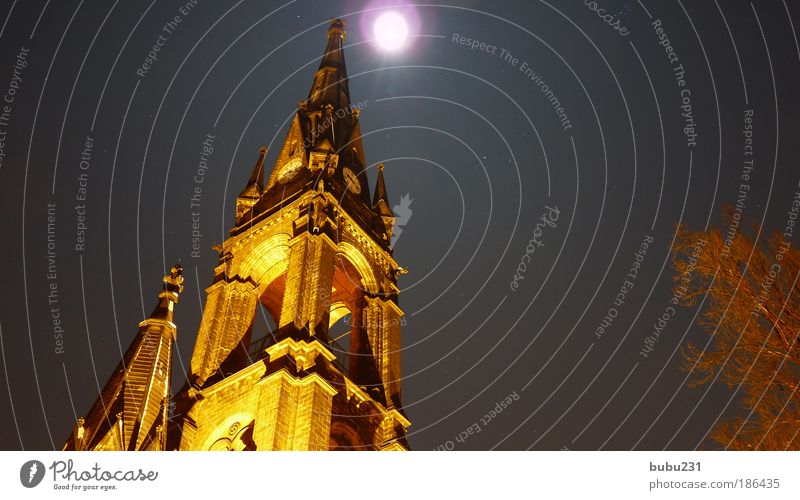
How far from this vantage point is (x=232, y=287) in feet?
124

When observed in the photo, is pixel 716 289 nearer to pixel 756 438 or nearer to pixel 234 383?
pixel 756 438

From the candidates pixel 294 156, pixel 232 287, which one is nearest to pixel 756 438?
pixel 232 287

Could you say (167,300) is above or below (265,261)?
below

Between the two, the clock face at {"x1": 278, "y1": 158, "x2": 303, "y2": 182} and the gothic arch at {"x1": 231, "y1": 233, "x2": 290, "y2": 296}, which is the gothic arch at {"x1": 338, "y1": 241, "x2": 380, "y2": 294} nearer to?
the gothic arch at {"x1": 231, "y1": 233, "x2": 290, "y2": 296}

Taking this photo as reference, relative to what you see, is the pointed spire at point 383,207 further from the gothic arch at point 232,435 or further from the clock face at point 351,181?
the gothic arch at point 232,435

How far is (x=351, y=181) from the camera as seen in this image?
145 feet

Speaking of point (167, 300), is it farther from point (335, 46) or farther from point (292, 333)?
point (335, 46)

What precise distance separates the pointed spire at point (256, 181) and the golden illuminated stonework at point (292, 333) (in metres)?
0.11
